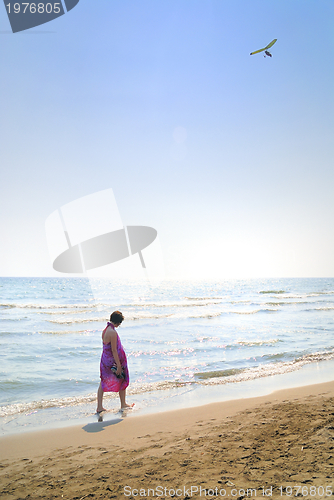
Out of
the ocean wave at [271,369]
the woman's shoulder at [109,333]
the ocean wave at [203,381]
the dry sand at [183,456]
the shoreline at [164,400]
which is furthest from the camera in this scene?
the ocean wave at [271,369]

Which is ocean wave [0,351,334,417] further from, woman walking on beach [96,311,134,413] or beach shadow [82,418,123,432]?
beach shadow [82,418,123,432]

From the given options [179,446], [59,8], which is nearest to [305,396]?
[179,446]

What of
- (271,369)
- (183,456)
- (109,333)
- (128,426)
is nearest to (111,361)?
(109,333)

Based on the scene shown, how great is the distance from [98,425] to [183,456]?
2.01m

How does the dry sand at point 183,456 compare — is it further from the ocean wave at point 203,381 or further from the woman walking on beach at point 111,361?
the ocean wave at point 203,381

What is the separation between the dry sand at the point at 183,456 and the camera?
2.48 m

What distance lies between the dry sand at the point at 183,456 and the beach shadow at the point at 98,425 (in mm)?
37

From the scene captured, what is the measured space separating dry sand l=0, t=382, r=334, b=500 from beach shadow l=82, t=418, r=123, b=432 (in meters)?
0.04

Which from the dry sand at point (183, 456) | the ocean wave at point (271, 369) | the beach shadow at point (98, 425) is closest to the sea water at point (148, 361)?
the ocean wave at point (271, 369)

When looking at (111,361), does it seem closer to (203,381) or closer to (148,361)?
(203,381)

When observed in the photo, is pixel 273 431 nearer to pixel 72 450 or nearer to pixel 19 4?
pixel 72 450

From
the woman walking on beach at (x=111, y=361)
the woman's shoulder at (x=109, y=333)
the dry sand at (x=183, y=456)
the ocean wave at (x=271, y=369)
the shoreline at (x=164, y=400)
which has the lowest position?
the ocean wave at (x=271, y=369)

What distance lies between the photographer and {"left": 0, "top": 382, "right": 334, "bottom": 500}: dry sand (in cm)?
248

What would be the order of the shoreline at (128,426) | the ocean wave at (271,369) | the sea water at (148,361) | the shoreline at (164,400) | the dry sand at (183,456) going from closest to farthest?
the dry sand at (183,456)
the shoreline at (128,426)
the shoreline at (164,400)
the sea water at (148,361)
the ocean wave at (271,369)
